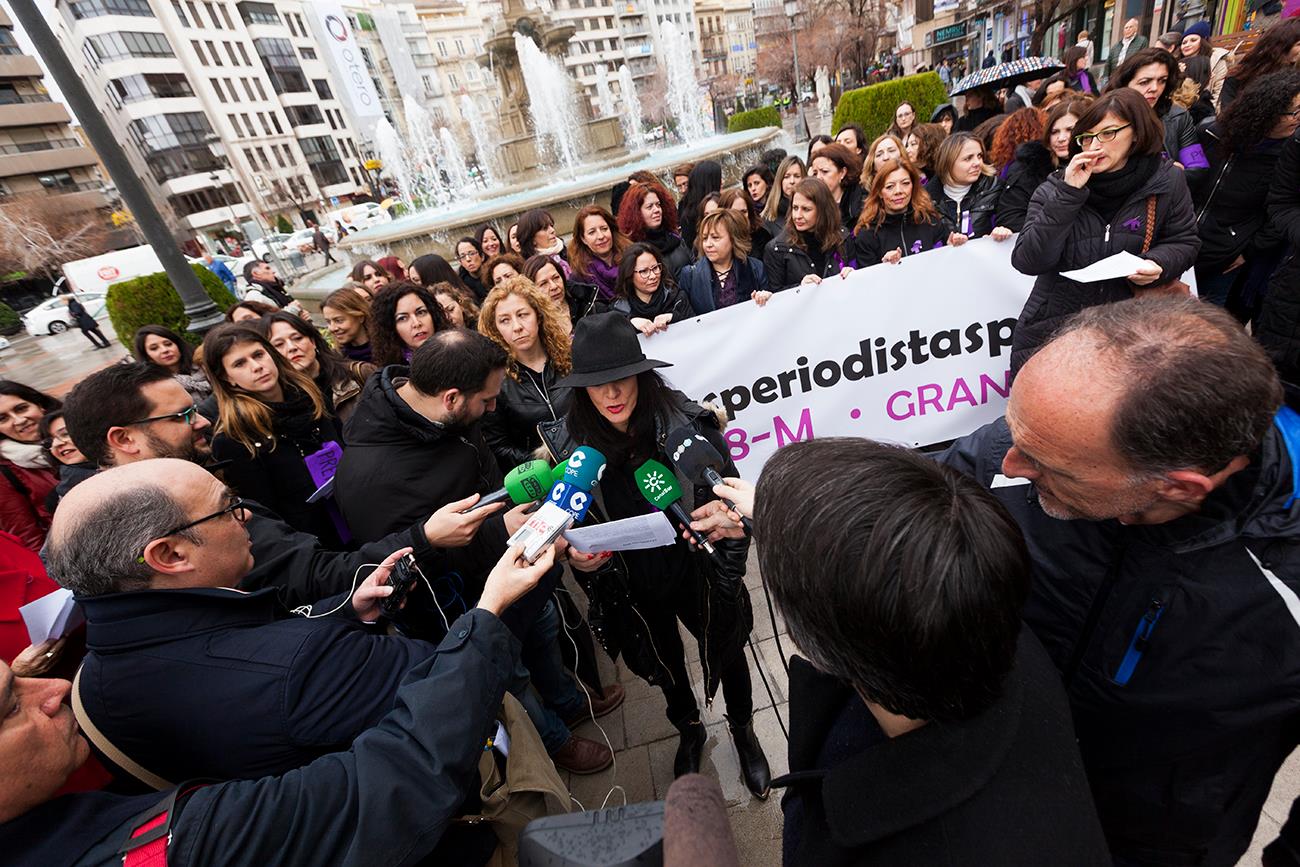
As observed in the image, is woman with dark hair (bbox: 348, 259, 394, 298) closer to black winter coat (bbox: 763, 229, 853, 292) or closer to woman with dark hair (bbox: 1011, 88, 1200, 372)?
black winter coat (bbox: 763, 229, 853, 292)

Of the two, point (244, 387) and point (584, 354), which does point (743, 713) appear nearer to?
point (584, 354)

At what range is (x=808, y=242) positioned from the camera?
14.3ft

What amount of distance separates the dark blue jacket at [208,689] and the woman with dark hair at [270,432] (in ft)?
6.10

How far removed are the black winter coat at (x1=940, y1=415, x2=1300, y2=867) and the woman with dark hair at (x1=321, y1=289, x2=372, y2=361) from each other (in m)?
4.43

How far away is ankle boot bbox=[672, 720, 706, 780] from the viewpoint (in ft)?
8.68

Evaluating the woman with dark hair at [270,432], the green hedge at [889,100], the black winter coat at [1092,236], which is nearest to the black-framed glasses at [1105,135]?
the black winter coat at [1092,236]

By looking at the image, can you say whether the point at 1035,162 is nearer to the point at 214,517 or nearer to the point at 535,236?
the point at 535,236

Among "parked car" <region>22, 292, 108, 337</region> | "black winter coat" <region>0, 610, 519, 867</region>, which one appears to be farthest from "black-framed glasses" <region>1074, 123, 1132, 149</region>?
"parked car" <region>22, 292, 108, 337</region>

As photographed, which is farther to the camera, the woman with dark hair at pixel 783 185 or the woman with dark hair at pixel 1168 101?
the woman with dark hair at pixel 783 185

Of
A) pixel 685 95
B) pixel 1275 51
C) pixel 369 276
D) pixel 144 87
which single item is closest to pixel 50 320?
pixel 685 95

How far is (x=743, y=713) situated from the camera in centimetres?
254

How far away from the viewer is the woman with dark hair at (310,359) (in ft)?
11.8

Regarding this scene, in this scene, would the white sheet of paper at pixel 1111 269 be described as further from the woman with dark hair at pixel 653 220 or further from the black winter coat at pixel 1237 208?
the woman with dark hair at pixel 653 220

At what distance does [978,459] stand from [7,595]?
3447 mm
